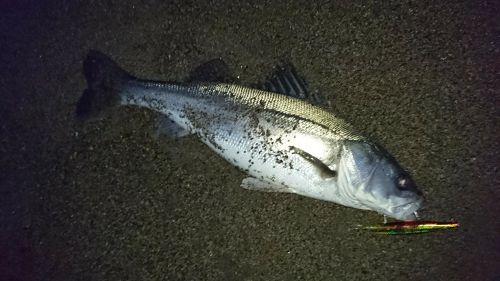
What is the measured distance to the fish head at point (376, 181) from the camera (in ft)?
6.71

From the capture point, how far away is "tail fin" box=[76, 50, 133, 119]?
2410 mm

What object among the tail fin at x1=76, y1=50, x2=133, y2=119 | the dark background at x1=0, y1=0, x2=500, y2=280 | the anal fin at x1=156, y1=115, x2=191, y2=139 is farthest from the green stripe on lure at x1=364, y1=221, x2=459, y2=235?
the tail fin at x1=76, y1=50, x2=133, y2=119

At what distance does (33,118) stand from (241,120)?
1.55m

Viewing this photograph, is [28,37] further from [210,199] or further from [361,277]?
[361,277]

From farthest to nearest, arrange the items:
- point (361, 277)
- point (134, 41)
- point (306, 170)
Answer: point (134, 41) < point (361, 277) < point (306, 170)

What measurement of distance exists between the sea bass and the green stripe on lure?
222mm

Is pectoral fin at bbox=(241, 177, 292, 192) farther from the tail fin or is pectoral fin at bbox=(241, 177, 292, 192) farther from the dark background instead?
the tail fin

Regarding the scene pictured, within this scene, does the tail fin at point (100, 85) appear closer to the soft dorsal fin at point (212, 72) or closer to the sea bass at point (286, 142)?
the sea bass at point (286, 142)

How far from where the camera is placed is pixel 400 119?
2521 mm

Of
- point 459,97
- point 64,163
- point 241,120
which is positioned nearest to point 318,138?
point 241,120

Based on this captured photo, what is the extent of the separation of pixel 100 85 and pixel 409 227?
2.21 meters

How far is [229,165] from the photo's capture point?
8.29 ft

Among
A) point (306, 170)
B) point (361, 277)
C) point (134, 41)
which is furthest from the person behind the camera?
point (134, 41)

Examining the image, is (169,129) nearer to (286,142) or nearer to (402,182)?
(286,142)
